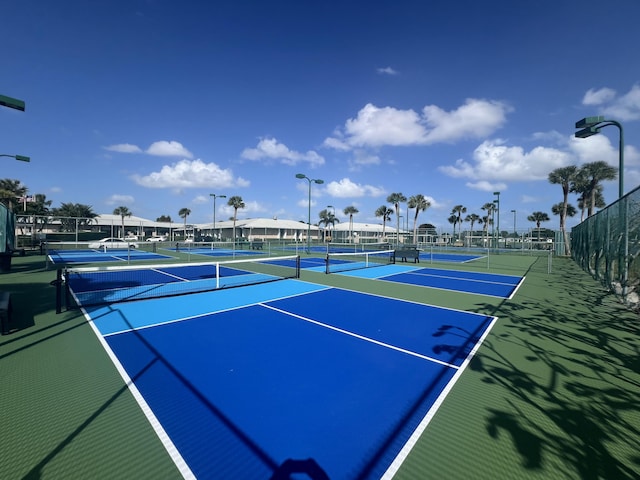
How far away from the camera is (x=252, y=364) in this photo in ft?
18.4

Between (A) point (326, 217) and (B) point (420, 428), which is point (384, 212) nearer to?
(A) point (326, 217)

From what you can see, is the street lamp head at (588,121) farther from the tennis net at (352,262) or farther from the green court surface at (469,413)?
the tennis net at (352,262)

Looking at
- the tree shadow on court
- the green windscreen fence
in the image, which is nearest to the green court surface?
the tree shadow on court

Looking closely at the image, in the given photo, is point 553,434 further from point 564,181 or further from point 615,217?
point 564,181

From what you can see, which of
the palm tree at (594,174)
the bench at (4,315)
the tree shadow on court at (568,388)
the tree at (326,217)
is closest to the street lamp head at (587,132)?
the tree shadow on court at (568,388)

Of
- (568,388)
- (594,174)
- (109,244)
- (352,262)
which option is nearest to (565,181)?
(594,174)

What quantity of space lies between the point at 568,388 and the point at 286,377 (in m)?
4.57

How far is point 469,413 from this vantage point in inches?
163

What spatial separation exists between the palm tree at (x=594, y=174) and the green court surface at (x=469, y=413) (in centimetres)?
4007

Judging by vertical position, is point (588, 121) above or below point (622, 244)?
above

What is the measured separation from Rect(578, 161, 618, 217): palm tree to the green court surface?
131 ft

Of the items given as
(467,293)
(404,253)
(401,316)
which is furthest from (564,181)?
(401,316)

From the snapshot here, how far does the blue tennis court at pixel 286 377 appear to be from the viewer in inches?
134

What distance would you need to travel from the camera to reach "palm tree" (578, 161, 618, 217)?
3659 centimetres
